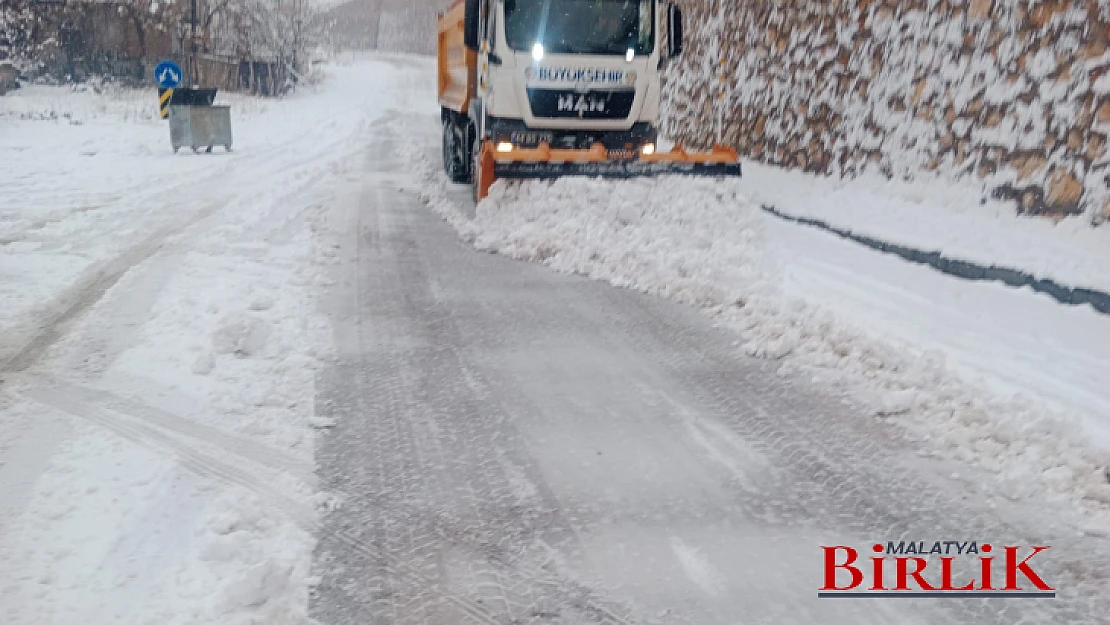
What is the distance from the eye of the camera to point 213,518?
2918 mm

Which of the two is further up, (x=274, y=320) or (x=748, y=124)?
(x=748, y=124)

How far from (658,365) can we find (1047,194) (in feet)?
14.4

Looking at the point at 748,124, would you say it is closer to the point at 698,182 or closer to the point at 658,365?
the point at 698,182

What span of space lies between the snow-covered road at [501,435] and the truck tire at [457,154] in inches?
180

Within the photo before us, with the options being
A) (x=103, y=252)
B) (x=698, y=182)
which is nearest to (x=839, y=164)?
(x=698, y=182)

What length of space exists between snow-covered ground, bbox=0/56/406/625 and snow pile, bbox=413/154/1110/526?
84.8 inches

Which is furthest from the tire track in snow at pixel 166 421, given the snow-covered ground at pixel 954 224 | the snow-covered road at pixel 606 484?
the snow-covered ground at pixel 954 224

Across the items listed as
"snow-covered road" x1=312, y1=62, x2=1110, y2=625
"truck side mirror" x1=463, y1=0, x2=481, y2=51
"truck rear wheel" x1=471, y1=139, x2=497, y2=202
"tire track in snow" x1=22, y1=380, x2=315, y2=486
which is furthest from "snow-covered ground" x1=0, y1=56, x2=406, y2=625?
"truck side mirror" x1=463, y1=0, x2=481, y2=51

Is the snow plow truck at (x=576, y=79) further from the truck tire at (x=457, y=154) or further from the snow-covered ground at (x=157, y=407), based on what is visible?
the snow-covered ground at (x=157, y=407)

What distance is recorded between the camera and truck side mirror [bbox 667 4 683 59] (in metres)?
9.75

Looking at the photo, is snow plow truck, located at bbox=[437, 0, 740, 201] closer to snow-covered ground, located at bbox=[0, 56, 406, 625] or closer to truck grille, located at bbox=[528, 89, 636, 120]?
truck grille, located at bbox=[528, 89, 636, 120]

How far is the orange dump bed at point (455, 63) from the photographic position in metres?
11.2

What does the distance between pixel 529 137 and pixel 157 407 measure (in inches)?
260

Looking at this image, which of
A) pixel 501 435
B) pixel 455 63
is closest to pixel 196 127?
pixel 455 63
